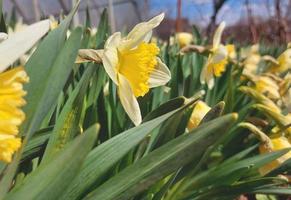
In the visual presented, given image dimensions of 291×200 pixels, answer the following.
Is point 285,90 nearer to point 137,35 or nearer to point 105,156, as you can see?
point 137,35

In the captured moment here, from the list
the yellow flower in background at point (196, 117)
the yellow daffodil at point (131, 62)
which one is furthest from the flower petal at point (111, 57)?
the yellow flower in background at point (196, 117)

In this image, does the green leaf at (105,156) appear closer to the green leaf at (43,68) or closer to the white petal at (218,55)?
the green leaf at (43,68)

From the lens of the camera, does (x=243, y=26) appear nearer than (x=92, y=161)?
No

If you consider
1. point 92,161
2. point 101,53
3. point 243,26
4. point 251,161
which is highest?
point 101,53

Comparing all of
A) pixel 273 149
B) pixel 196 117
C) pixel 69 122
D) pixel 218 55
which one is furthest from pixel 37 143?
pixel 218 55

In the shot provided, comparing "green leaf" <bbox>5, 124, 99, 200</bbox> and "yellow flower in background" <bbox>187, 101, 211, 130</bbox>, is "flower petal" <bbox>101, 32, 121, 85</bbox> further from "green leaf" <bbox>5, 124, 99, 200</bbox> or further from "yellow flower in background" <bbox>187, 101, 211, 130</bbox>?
"yellow flower in background" <bbox>187, 101, 211, 130</bbox>

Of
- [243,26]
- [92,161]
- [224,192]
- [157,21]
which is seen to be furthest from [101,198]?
[243,26]

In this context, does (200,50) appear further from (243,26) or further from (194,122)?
(243,26)

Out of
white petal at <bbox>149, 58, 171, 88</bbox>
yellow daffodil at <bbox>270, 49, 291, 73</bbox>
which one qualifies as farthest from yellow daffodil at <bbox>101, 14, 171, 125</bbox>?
yellow daffodil at <bbox>270, 49, 291, 73</bbox>
